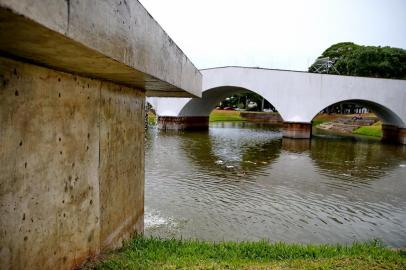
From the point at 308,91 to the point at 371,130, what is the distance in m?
9.21

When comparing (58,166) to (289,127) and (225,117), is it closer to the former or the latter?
(289,127)

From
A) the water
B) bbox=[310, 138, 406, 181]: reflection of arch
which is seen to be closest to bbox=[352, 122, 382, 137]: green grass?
bbox=[310, 138, 406, 181]: reflection of arch

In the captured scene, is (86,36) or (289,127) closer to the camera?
(86,36)

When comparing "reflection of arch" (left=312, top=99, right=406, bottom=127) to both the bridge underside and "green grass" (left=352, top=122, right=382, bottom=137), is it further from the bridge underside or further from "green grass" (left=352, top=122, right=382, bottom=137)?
"green grass" (left=352, top=122, right=382, bottom=137)

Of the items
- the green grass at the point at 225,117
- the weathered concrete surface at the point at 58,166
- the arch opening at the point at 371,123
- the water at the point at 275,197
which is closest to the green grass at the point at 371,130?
the arch opening at the point at 371,123

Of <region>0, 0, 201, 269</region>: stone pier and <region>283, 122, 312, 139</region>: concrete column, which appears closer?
<region>0, 0, 201, 269</region>: stone pier

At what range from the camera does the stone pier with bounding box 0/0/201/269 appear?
1673 millimetres

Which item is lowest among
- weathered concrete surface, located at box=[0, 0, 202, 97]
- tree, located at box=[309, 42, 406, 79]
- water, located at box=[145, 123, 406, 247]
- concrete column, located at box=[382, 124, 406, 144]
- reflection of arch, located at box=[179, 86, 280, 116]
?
water, located at box=[145, 123, 406, 247]

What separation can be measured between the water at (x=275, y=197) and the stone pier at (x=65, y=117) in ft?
8.38

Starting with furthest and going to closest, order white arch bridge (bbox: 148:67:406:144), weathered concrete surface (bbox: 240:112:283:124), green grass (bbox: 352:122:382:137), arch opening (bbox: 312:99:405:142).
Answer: weathered concrete surface (bbox: 240:112:283:124), green grass (bbox: 352:122:382:137), arch opening (bbox: 312:99:405:142), white arch bridge (bbox: 148:67:406:144)

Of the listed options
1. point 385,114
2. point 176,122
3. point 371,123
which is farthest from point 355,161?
point 371,123

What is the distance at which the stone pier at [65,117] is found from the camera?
167 cm

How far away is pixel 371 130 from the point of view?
28500mm

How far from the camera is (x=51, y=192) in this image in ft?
8.10
